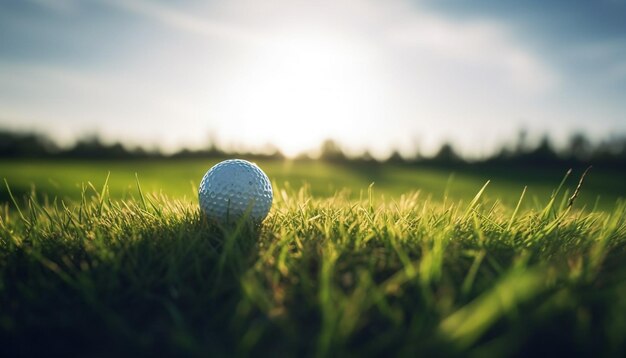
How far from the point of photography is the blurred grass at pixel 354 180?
42.7 feet

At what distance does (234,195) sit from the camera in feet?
9.76

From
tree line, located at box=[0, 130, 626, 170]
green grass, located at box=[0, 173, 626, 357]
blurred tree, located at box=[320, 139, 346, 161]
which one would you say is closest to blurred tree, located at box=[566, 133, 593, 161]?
tree line, located at box=[0, 130, 626, 170]

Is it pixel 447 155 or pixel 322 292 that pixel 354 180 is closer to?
pixel 447 155

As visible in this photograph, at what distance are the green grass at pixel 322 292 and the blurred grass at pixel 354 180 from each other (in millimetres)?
6482

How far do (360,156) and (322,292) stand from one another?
29974 millimetres

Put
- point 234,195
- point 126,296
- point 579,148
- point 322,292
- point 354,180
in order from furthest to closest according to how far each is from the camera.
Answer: point 579,148
point 354,180
point 234,195
point 126,296
point 322,292

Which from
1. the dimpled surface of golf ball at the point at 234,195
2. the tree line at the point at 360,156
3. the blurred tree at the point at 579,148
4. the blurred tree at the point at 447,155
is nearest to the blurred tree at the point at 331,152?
the tree line at the point at 360,156

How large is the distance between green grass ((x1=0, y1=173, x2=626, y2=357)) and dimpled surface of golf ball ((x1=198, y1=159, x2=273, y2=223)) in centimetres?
32

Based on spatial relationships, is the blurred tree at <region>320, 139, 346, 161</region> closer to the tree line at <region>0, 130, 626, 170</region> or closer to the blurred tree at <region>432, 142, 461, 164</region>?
the tree line at <region>0, 130, 626, 170</region>

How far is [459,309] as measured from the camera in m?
1.74

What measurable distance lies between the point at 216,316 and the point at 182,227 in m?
0.96

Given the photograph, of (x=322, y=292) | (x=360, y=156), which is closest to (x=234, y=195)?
(x=322, y=292)

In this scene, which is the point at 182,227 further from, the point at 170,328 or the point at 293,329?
the point at 293,329

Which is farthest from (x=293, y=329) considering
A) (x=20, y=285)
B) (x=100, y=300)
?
(x=20, y=285)
